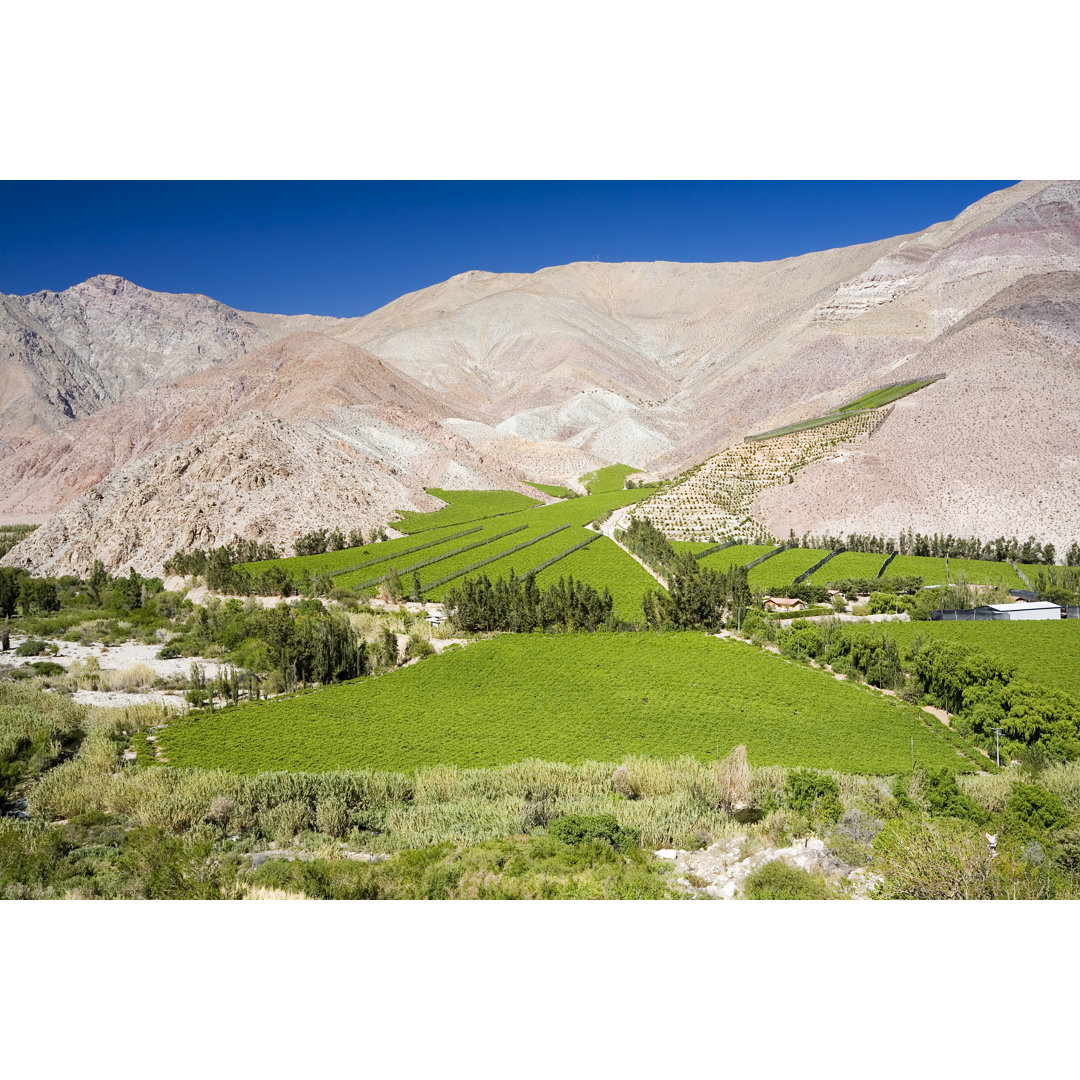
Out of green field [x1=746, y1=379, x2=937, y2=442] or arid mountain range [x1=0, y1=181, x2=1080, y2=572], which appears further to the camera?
green field [x1=746, y1=379, x2=937, y2=442]

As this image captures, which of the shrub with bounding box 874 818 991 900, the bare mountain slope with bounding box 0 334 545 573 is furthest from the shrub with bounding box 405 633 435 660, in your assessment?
the bare mountain slope with bounding box 0 334 545 573

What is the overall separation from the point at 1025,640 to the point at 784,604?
6.75 meters

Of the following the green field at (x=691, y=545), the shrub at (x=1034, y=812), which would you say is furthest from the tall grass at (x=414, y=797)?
the green field at (x=691, y=545)

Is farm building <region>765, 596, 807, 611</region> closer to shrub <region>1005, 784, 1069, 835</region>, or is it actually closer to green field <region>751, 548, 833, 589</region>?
green field <region>751, 548, 833, 589</region>

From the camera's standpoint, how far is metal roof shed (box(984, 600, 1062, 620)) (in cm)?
1616

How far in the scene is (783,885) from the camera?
787cm

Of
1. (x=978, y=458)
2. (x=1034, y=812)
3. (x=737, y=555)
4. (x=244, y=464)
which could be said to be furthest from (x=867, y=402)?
(x=1034, y=812)

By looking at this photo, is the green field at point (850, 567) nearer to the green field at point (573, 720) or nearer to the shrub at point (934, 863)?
the green field at point (573, 720)

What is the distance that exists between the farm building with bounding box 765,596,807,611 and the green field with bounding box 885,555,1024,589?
3967mm

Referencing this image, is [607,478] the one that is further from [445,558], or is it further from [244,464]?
[445,558]

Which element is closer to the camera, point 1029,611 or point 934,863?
point 934,863

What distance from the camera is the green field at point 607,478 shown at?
53059mm

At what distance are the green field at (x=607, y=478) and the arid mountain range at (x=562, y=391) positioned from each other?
2041 mm

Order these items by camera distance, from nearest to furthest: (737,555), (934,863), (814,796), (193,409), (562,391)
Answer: (934,863), (814,796), (737,555), (193,409), (562,391)
